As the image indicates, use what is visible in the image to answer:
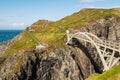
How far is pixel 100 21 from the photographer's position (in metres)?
103

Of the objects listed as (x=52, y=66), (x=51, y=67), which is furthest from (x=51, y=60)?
(x=51, y=67)

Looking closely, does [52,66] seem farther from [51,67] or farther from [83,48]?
[83,48]


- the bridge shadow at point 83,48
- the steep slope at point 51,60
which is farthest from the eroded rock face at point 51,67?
the bridge shadow at point 83,48

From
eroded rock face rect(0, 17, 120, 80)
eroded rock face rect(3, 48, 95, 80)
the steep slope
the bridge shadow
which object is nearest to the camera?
the steep slope

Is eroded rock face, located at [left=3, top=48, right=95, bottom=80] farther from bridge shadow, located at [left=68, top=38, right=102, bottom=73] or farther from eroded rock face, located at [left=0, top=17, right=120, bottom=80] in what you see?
bridge shadow, located at [left=68, top=38, right=102, bottom=73]

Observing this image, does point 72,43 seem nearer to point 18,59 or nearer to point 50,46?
point 50,46

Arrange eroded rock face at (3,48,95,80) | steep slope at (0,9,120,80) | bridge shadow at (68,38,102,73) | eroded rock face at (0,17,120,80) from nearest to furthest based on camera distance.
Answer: steep slope at (0,9,120,80) < eroded rock face at (0,17,120,80) < eroded rock face at (3,48,95,80) < bridge shadow at (68,38,102,73)

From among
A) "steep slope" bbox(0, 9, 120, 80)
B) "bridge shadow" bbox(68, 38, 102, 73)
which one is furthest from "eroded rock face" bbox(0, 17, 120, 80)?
"bridge shadow" bbox(68, 38, 102, 73)

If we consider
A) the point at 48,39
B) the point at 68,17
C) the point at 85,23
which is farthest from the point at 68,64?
the point at 68,17

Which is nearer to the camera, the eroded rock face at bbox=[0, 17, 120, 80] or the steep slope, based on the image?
the steep slope

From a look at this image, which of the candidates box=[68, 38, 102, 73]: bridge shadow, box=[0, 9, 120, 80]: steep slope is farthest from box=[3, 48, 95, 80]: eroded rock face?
box=[68, 38, 102, 73]: bridge shadow

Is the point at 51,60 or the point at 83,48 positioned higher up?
the point at 83,48

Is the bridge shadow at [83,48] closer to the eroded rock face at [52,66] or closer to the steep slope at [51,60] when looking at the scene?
the steep slope at [51,60]

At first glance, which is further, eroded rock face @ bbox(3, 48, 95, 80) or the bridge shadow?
the bridge shadow
